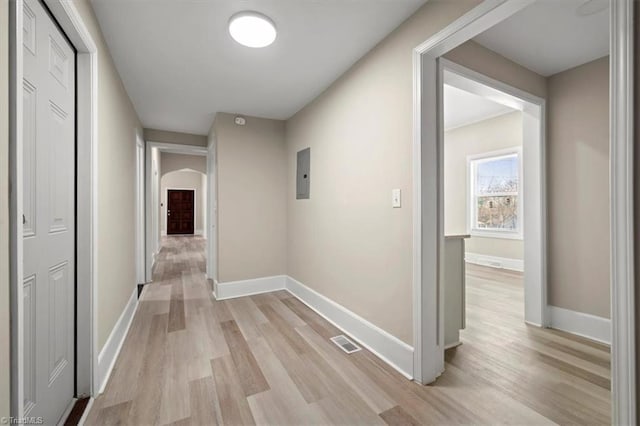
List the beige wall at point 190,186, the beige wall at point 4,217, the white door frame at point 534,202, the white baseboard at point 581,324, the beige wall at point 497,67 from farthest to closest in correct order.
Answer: the beige wall at point 190,186
the white door frame at point 534,202
the white baseboard at point 581,324
the beige wall at point 497,67
the beige wall at point 4,217

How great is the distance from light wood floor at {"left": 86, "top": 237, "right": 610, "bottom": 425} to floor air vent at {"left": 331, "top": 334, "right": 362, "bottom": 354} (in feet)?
0.21

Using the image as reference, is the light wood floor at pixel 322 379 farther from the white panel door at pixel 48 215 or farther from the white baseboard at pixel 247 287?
the white baseboard at pixel 247 287

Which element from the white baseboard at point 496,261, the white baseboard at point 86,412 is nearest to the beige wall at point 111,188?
the white baseboard at point 86,412

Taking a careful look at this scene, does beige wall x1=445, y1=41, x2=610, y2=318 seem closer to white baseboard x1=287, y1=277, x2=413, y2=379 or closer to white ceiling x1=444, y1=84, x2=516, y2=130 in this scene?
white ceiling x1=444, y1=84, x2=516, y2=130

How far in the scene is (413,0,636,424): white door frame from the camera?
0.95 meters

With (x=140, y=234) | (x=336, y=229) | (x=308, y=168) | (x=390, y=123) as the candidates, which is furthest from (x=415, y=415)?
(x=140, y=234)

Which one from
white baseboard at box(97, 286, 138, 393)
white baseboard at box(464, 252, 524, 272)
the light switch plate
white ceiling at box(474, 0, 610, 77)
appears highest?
white ceiling at box(474, 0, 610, 77)

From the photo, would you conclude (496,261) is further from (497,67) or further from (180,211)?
(180,211)

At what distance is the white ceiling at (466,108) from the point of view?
369cm

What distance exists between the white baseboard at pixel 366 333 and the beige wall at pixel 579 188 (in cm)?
180

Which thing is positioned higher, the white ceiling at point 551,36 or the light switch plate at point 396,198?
the white ceiling at point 551,36

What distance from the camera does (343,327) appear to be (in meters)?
2.55

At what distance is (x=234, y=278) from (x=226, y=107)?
2118 mm

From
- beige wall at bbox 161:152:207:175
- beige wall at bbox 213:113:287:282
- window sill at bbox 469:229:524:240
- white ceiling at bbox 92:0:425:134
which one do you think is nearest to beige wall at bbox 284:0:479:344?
white ceiling at bbox 92:0:425:134
